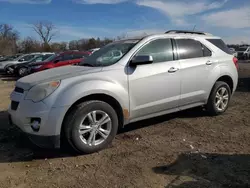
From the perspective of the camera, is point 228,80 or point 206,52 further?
point 228,80

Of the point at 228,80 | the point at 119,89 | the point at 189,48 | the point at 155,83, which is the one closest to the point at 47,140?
the point at 119,89

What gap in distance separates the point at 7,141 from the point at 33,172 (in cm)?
143

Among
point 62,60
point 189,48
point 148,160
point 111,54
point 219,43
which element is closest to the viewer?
point 148,160

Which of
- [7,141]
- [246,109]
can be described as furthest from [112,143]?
[246,109]

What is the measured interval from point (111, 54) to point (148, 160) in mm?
2031

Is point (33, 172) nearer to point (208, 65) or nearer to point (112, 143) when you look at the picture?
point (112, 143)

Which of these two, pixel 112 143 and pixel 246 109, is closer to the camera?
pixel 112 143

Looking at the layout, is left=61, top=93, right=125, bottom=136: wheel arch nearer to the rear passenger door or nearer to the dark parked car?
the rear passenger door

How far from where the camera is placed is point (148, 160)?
3834 millimetres

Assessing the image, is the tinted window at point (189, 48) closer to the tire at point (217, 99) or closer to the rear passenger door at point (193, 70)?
the rear passenger door at point (193, 70)

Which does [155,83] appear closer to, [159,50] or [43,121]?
[159,50]

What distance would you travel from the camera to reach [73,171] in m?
3.59

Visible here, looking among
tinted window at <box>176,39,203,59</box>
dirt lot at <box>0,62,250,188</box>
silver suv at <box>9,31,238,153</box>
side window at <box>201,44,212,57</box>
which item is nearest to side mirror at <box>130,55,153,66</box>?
silver suv at <box>9,31,238,153</box>

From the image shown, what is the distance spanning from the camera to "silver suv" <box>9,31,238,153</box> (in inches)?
151
